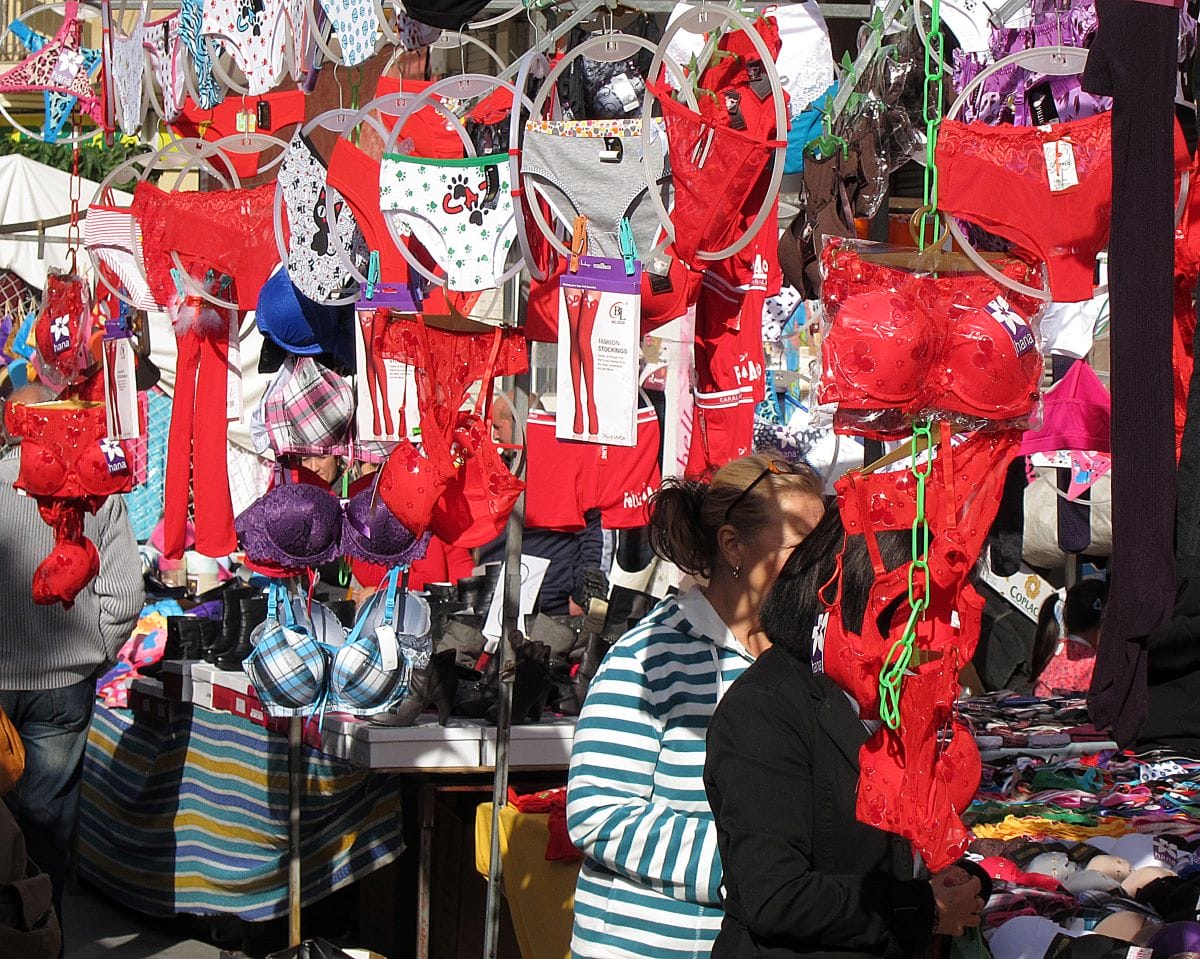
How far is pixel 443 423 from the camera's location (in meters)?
3.48

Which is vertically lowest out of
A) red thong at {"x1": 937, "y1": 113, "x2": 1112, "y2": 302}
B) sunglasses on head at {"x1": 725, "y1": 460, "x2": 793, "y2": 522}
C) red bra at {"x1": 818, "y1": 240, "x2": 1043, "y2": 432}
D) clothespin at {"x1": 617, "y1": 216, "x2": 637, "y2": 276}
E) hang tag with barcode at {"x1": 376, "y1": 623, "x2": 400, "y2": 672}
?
hang tag with barcode at {"x1": 376, "y1": 623, "x2": 400, "y2": 672}

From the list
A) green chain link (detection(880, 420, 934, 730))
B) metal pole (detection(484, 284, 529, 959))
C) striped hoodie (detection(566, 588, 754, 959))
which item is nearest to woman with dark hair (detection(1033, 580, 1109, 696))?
metal pole (detection(484, 284, 529, 959))

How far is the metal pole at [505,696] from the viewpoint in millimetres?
3592

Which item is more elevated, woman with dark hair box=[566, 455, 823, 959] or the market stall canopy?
the market stall canopy

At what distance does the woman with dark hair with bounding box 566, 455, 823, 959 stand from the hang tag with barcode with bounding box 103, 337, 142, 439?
2119mm

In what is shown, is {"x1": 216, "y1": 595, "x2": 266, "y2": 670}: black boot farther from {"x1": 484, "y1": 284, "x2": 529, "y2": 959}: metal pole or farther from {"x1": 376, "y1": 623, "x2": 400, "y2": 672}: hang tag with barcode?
{"x1": 484, "y1": 284, "x2": 529, "y2": 959}: metal pole

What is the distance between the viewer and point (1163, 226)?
75.6 inches

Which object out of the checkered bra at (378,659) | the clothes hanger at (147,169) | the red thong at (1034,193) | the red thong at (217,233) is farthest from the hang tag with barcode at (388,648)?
the red thong at (1034,193)

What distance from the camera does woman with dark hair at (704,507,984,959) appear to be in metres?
2.01

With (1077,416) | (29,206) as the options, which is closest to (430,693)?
(1077,416)

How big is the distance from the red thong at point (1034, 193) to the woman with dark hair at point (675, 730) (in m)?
0.58

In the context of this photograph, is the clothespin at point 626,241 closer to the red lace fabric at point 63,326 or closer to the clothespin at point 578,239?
the clothespin at point 578,239

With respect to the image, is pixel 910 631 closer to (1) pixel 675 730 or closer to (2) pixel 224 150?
(1) pixel 675 730

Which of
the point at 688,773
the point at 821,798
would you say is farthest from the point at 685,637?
the point at 821,798
